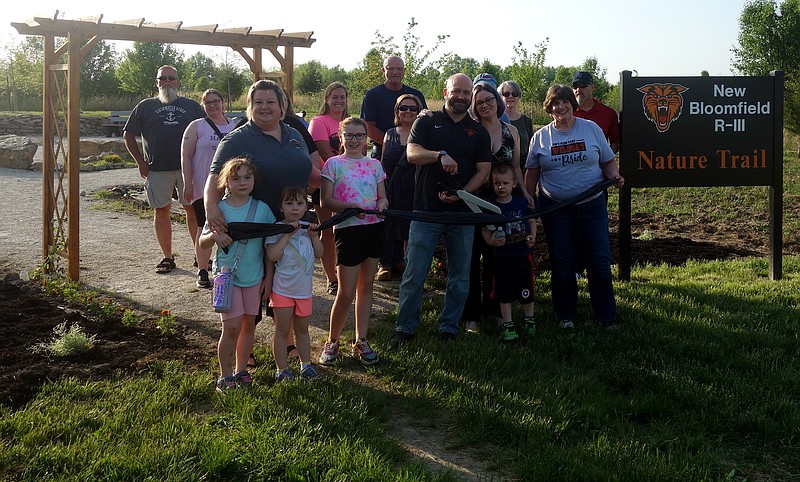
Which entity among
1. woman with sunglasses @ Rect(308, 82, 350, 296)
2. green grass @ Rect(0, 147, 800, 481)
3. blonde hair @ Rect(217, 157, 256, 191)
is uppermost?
woman with sunglasses @ Rect(308, 82, 350, 296)

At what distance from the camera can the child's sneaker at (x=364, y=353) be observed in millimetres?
4980

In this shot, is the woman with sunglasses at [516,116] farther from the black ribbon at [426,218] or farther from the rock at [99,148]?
the rock at [99,148]

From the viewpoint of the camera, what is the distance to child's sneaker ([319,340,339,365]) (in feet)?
16.5

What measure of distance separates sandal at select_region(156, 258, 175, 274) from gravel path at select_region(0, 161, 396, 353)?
0.06 meters

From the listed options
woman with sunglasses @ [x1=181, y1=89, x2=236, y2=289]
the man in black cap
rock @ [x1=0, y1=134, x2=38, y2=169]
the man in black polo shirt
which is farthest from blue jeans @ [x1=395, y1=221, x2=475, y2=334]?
rock @ [x1=0, y1=134, x2=38, y2=169]

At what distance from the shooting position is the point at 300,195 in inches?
177

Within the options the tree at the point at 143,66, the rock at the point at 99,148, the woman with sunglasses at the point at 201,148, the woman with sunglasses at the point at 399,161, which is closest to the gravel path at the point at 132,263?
the woman with sunglasses at the point at 201,148

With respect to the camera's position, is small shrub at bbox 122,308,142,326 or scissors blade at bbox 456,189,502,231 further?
small shrub at bbox 122,308,142,326

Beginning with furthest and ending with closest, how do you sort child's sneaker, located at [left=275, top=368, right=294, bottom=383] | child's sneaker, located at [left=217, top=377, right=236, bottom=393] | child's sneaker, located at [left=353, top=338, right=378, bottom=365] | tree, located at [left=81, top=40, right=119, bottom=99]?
tree, located at [left=81, top=40, right=119, bottom=99] → child's sneaker, located at [left=353, top=338, right=378, bottom=365] → child's sneaker, located at [left=275, top=368, right=294, bottom=383] → child's sneaker, located at [left=217, top=377, right=236, bottom=393]

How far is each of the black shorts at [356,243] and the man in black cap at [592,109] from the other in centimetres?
304

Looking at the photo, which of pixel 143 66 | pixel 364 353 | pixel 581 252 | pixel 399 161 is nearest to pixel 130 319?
pixel 364 353

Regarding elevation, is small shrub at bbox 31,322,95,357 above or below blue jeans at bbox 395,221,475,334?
below

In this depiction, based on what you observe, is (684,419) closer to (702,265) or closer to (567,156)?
(567,156)

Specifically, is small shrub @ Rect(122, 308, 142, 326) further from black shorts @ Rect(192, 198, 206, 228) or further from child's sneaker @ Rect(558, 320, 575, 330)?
child's sneaker @ Rect(558, 320, 575, 330)
